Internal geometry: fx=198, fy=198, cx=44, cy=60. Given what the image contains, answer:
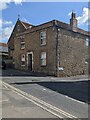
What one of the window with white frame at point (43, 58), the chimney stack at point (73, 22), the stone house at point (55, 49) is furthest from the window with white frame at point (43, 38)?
A: the chimney stack at point (73, 22)

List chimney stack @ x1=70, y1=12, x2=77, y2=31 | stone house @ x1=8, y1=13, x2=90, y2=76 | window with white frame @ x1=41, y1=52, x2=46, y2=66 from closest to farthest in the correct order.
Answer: stone house @ x1=8, y1=13, x2=90, y2=76, window with white frame @ x1=41, y1=52, x2=46, y2=66, chimney stack @ x1=70, y1=12, x2=77, y2=31

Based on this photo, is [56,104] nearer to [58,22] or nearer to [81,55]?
[58,22]

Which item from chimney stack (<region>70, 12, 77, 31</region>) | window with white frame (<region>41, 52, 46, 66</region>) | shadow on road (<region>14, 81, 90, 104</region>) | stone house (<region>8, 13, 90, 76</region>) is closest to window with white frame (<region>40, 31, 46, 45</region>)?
stone house (<region>8, 13, 90, 76</region>)

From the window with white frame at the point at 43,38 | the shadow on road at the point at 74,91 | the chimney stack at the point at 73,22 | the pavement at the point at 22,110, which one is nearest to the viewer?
the pavement at the point at 22,110

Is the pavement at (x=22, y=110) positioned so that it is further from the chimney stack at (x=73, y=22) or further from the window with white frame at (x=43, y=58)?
the chimney stack at (x=73, y=22)

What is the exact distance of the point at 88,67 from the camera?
29.9 m

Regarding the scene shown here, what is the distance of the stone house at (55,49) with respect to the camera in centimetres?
2411

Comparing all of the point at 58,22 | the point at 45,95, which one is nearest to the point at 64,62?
the point at 58,22

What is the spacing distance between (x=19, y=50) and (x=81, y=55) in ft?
31.4

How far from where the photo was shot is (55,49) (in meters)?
23.8

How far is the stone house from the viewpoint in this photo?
79.1 feet

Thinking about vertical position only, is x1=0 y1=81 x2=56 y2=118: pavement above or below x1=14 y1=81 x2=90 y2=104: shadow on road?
below

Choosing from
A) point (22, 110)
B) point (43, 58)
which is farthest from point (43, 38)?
point (22, 110)

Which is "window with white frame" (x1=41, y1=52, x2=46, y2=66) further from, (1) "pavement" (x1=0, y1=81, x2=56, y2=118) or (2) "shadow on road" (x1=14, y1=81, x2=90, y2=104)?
(1) "pavement" (x1=0, y1=81, x2=56, y2=118)
